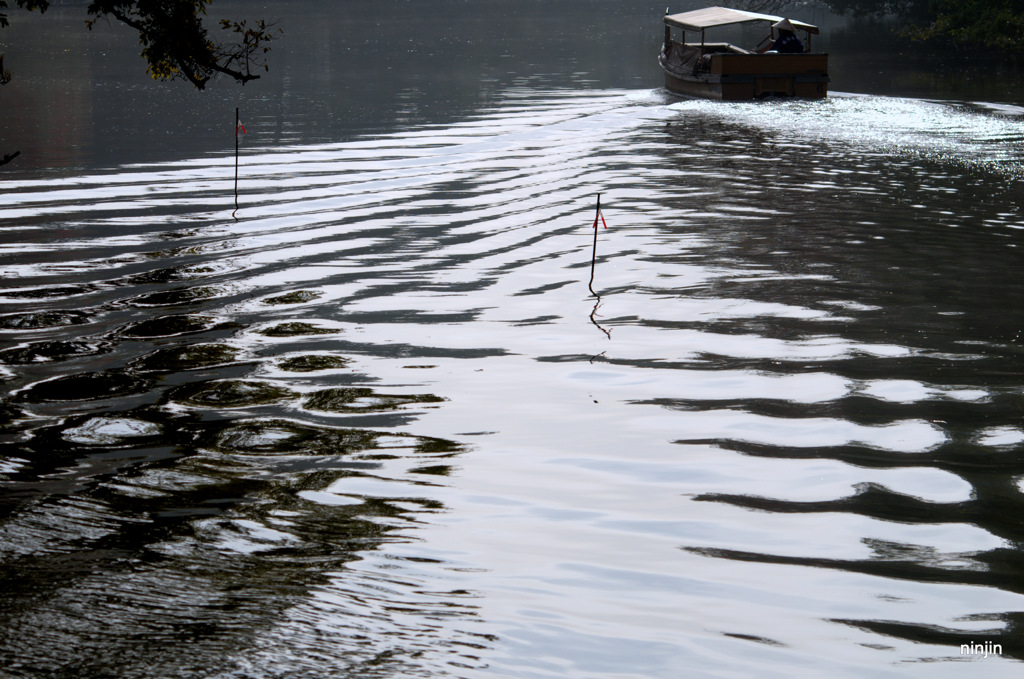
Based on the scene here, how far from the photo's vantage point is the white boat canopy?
118ft

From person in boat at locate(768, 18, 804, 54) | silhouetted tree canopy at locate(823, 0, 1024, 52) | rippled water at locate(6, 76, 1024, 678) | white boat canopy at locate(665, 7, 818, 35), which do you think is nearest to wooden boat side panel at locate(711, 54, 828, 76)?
white boat canopy at locate(665, 7, 818, 35)

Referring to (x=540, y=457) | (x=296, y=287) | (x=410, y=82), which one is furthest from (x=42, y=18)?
(x=540, y=457)

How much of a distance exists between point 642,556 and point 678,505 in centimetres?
88

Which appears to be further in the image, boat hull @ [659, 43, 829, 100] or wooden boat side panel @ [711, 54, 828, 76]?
boat hull @ [659, 43, 829, 100]

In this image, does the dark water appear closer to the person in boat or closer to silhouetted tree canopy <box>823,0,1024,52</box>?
the person in boat

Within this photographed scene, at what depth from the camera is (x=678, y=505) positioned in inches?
297

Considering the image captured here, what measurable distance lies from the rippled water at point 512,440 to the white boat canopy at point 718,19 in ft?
60.3

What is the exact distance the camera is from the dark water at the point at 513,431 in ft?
19.0

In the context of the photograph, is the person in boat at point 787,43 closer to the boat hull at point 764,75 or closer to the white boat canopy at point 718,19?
the white boat canopy at point 718,19

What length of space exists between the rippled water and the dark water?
0.11ft

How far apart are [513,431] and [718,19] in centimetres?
3183

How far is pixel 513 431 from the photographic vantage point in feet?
29.7

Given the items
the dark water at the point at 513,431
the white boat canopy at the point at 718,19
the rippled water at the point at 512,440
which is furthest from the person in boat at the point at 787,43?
the rippled water at the point at 512,440

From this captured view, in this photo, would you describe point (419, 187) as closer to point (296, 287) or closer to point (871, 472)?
point (296, 287)
